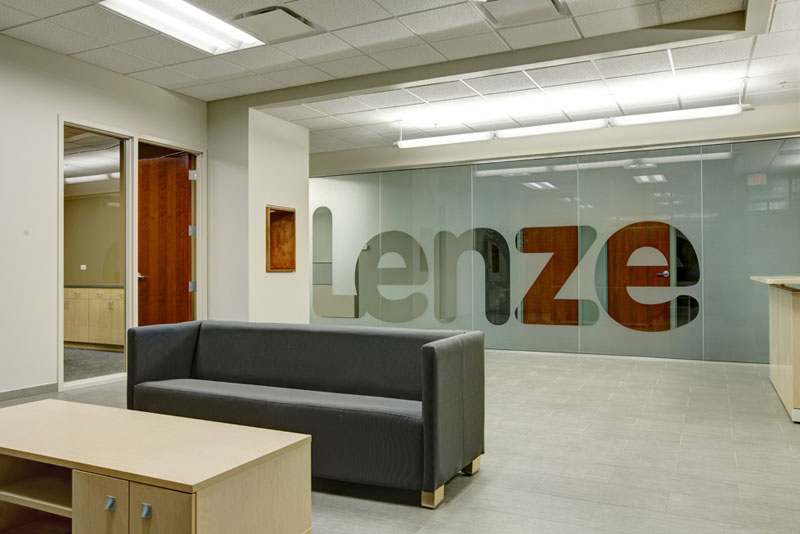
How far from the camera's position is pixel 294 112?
24.0 feet

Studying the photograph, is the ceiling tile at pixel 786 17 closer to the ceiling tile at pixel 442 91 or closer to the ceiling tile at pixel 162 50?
the ceiling tile at pixel 442 91

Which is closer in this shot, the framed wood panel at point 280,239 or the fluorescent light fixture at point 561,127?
the fluorescent light fixture at point 561,127

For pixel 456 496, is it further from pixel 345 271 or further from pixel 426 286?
pixel 345 271

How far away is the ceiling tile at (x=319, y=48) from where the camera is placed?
531 centimetres

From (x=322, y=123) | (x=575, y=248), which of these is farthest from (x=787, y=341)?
(x=322, y=123)

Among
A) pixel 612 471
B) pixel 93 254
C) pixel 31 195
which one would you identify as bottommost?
pixel 612 471

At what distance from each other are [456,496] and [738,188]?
622 centimetres

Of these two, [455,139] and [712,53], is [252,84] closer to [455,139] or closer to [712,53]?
[455,139]

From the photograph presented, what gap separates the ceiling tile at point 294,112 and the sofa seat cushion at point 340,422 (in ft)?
14.5

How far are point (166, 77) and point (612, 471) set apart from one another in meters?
5.65

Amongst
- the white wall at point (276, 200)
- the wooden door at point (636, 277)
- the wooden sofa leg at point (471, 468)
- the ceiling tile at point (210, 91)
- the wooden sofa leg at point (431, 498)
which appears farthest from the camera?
the wooden door at point (636, 277)

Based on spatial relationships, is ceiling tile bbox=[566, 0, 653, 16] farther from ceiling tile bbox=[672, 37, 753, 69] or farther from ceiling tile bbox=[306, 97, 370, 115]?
ceiling tile bbox=[306, 97, 370, 115]

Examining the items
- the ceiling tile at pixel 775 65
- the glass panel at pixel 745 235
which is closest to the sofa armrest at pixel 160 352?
the ceiling tile at pixel 775 65

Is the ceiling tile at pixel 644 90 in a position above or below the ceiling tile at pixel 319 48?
below
